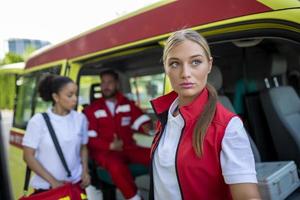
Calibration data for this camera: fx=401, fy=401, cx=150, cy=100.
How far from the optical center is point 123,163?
12.9 ft

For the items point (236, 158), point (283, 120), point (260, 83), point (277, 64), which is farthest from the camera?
point (260, 83)

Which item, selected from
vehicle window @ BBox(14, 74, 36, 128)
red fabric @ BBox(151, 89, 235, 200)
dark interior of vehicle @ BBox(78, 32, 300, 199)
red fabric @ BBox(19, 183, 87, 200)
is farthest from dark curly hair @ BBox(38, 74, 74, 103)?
vehicle window @ BBox(14, 74, 36, 128)

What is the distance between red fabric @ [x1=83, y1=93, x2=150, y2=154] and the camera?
155 inches

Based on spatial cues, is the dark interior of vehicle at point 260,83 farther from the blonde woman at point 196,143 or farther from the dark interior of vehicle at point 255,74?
the blonde woman at point 196,143

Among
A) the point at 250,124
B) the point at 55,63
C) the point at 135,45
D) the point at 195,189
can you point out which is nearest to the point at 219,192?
the point at 195,189

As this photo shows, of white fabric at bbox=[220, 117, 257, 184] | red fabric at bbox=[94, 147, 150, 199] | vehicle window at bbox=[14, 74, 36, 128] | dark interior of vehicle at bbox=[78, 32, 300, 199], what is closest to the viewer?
white fabric at bbox=[220, 117, 257, 184]

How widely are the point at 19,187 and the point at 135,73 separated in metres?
1.97

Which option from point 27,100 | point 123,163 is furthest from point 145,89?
point 27,100

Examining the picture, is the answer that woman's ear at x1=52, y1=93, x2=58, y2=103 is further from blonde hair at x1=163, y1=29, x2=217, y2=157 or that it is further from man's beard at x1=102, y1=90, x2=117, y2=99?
blonde hair at x1=163, y1=29, x2=217, y2=157

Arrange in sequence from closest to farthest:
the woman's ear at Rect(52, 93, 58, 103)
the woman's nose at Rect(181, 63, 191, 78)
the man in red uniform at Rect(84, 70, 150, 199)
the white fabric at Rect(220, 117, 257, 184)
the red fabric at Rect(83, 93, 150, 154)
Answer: the white fabric at Rect(220, 117, 257, 184)
the woman's nose at Rect(181, 63, 191, 78)
the woman's ear at Rect(52, 93, 58, 103)
the man in red uniform at Rect(84, 70, 150, 199)
the red fabric at Rect(83, 93, 150, 154)

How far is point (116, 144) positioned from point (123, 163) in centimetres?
21

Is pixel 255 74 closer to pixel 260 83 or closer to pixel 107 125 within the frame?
pixel 260 83

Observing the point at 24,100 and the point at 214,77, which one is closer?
the point at 214,77

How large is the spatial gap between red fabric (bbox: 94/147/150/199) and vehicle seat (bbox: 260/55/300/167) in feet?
4.41
